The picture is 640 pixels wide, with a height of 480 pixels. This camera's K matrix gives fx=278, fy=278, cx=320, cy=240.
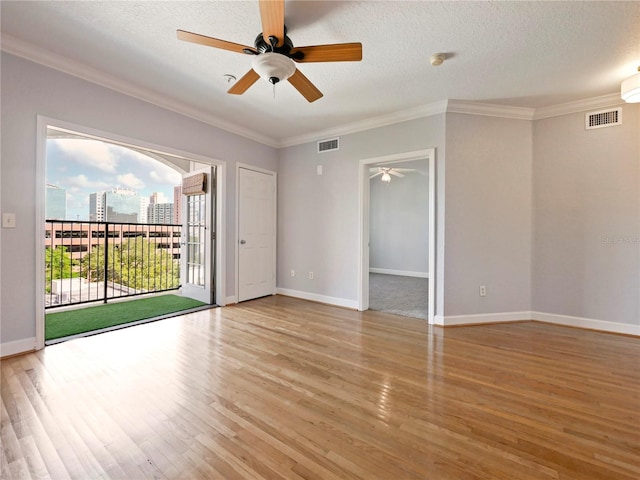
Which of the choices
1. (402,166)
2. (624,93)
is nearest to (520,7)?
(624,93)

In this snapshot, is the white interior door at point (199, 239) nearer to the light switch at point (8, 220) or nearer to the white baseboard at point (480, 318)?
the light switch at point (8, 220)

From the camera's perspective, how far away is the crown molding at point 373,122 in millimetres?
3527

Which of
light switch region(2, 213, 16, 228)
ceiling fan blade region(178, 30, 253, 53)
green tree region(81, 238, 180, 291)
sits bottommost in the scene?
green tree region(81, 238, 180, 291)

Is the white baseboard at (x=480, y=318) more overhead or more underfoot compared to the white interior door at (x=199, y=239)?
more underfoot

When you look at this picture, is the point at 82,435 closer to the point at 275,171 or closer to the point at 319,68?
the point at 319,68

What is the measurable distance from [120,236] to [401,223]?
633 cm

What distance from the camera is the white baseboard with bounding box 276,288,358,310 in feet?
13.9

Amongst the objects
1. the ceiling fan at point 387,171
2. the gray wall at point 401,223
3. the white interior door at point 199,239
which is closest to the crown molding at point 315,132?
the white interior door at point 199,239

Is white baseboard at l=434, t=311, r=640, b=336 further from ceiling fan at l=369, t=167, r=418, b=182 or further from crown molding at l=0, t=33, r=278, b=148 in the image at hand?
crown molding at l=0, t=33, r=278, b=148

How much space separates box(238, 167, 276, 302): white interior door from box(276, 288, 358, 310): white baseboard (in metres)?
0.26

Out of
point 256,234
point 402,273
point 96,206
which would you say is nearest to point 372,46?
point 256,234

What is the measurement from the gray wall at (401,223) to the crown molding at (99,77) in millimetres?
4856

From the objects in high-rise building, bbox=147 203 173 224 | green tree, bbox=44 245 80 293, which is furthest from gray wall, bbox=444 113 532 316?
high-rise building, bbox=147 203 173 224

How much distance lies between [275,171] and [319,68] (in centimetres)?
250
